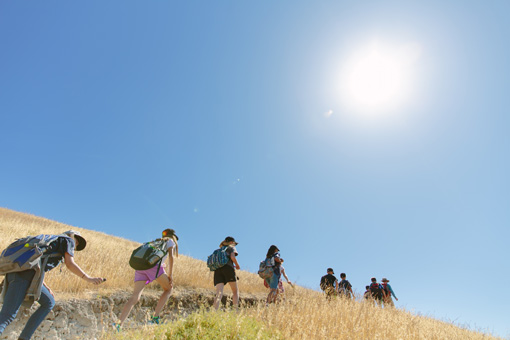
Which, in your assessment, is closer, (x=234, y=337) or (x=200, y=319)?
(x=234, y=337)

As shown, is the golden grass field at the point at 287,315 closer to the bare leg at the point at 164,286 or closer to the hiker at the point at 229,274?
the hiker at the point at 229,274

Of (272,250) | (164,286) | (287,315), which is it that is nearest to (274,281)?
(272,250)

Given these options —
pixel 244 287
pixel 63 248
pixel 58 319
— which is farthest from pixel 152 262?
pixel 244 287

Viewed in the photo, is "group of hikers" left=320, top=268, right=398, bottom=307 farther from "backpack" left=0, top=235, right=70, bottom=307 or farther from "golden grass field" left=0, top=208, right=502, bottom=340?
"backpack" left=0, top=235, right=70, bottom=307

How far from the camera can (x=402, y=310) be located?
8.07m

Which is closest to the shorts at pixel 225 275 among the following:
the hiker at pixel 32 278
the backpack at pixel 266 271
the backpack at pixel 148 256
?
the backpack at pixel 148 256

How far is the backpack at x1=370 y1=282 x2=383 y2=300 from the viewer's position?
10844 mm

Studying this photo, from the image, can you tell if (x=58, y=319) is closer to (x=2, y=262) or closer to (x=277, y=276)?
(x=2, y=262)

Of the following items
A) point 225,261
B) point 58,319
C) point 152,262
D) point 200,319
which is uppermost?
point 225,261

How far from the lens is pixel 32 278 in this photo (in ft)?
11.9

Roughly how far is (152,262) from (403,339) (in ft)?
14.6

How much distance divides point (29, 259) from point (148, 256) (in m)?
1.96

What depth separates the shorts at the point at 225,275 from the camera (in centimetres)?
631

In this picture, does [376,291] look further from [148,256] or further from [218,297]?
[148,256]
